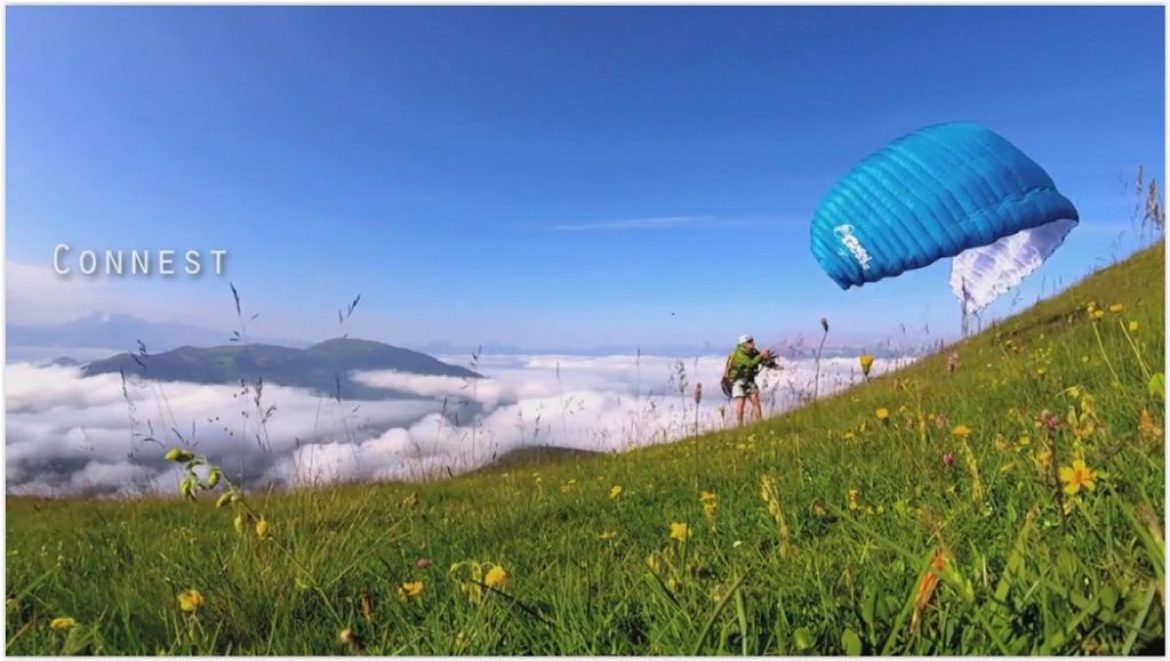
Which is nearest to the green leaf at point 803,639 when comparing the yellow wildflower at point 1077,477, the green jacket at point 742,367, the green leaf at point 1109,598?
the green leaf at point 1109,598

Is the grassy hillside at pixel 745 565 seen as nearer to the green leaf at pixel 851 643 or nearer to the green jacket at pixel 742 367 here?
the green leaf at pixel 851 643

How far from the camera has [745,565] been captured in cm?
242

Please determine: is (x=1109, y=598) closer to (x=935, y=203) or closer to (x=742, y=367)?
(x=935, y=203)

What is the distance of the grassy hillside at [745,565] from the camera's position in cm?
152

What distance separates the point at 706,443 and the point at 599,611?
695 cm

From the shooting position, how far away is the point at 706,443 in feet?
28.4

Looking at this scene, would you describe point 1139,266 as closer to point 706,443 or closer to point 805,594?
point 706,443

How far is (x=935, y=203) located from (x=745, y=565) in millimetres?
10831

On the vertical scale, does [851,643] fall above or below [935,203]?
below

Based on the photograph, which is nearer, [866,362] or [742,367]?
[866,362]

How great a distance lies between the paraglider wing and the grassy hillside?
6.50 m

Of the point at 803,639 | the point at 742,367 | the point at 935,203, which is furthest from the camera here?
the point at 742,367

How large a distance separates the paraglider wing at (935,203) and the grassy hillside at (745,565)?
6.50 meters

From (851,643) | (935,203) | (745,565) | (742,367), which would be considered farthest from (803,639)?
(742,367)
